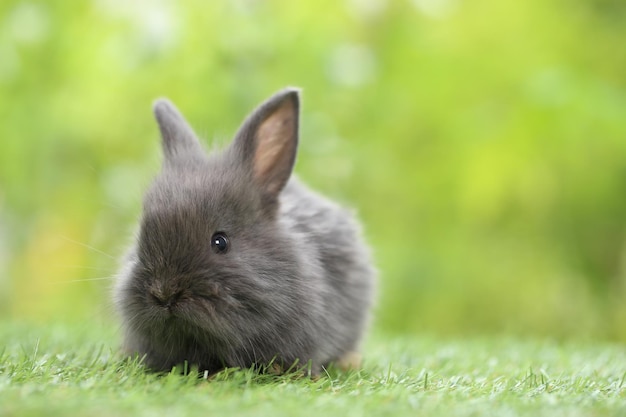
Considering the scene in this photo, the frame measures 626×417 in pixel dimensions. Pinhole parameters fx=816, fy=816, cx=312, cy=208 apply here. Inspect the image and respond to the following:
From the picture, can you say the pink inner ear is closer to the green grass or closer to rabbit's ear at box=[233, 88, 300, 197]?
rabbit's ear at box=[233, 88, 300, 197]

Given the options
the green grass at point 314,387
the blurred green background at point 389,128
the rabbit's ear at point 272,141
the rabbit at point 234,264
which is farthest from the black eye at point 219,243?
the blurred green background at point 389,128

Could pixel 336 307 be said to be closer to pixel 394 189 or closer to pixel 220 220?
pixel 220 220

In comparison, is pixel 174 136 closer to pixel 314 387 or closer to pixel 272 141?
pixel 272 141

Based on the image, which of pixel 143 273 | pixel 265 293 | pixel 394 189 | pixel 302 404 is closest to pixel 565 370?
pixel 265 293

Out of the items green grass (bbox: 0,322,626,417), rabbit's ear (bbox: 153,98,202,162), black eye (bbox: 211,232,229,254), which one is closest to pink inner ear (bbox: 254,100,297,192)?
rabbit's ear (bbox: 153,98,202,162)

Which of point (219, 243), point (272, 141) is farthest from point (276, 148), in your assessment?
point (219, 243)

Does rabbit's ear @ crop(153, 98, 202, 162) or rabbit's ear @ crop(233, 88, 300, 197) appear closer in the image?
rabbit's ear @ crop(233, 88, 300, 197)
